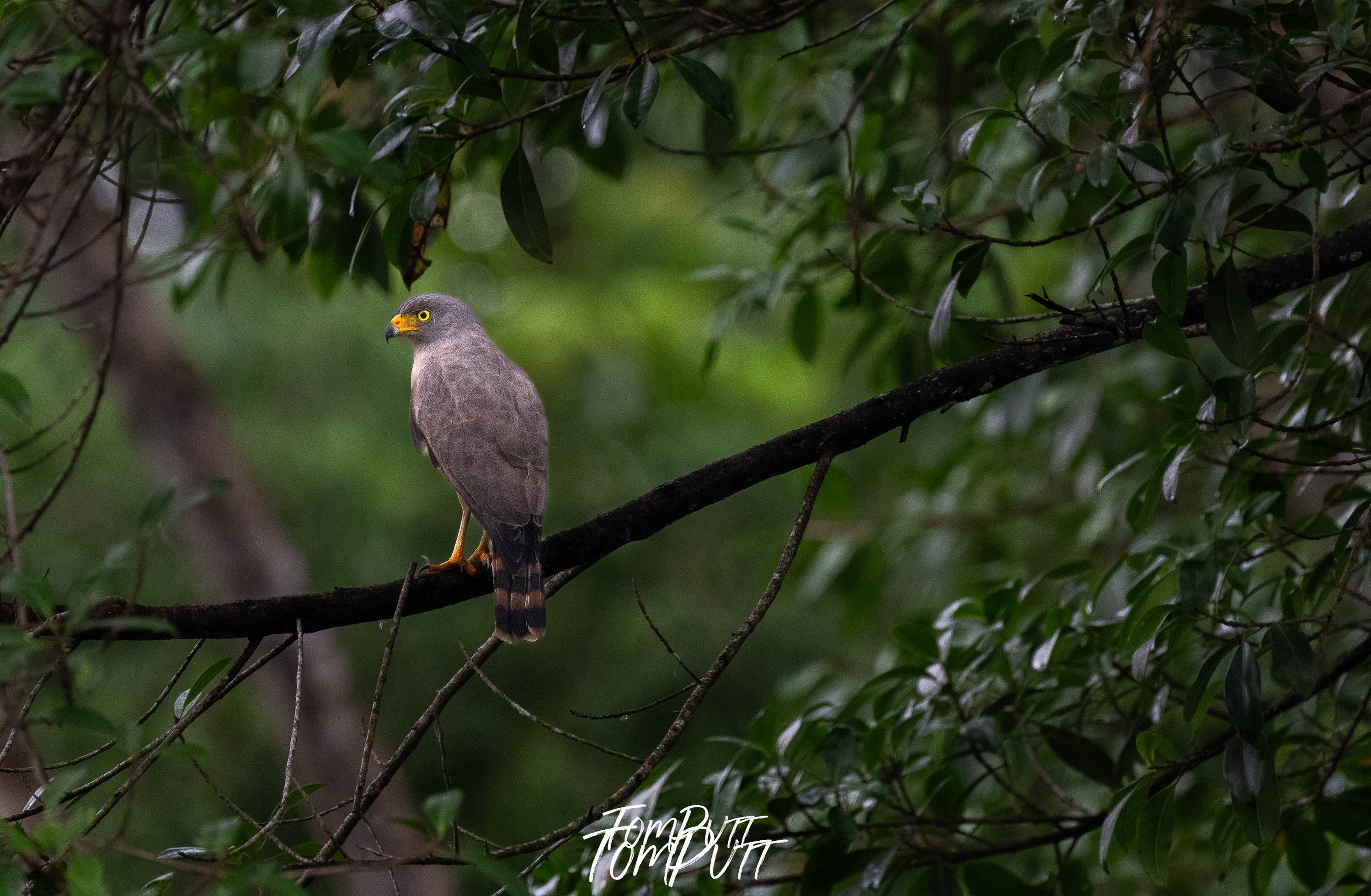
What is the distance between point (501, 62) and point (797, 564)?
312 cm

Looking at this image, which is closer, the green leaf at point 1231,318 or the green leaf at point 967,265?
the green leaf at point 1231,318

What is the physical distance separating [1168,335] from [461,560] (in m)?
1.94

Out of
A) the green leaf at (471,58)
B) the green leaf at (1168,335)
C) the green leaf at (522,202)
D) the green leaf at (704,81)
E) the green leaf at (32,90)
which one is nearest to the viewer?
the green leaf at (32,90)

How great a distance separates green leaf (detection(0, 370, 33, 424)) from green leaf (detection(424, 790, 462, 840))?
2.63ft

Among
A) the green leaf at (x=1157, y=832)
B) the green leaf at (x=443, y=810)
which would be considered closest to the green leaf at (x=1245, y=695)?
the green leaf at (x=1157, y=832)

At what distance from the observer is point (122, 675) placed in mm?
8516

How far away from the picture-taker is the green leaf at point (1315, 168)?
1994 millimetres

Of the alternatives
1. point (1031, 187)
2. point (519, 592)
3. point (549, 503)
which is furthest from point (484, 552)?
point (549, 503)

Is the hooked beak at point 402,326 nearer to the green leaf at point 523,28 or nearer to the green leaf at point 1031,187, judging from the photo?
the green leaf at point 523,28

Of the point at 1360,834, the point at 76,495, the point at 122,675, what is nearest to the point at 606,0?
the point at 1360,834

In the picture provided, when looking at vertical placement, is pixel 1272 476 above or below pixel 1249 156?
below

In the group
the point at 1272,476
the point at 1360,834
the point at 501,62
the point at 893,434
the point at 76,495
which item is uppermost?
the point at 501,62

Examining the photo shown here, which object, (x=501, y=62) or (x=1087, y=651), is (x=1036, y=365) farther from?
(x=501, y=62)

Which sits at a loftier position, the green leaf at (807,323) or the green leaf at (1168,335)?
the green leaf at (1168,335)
